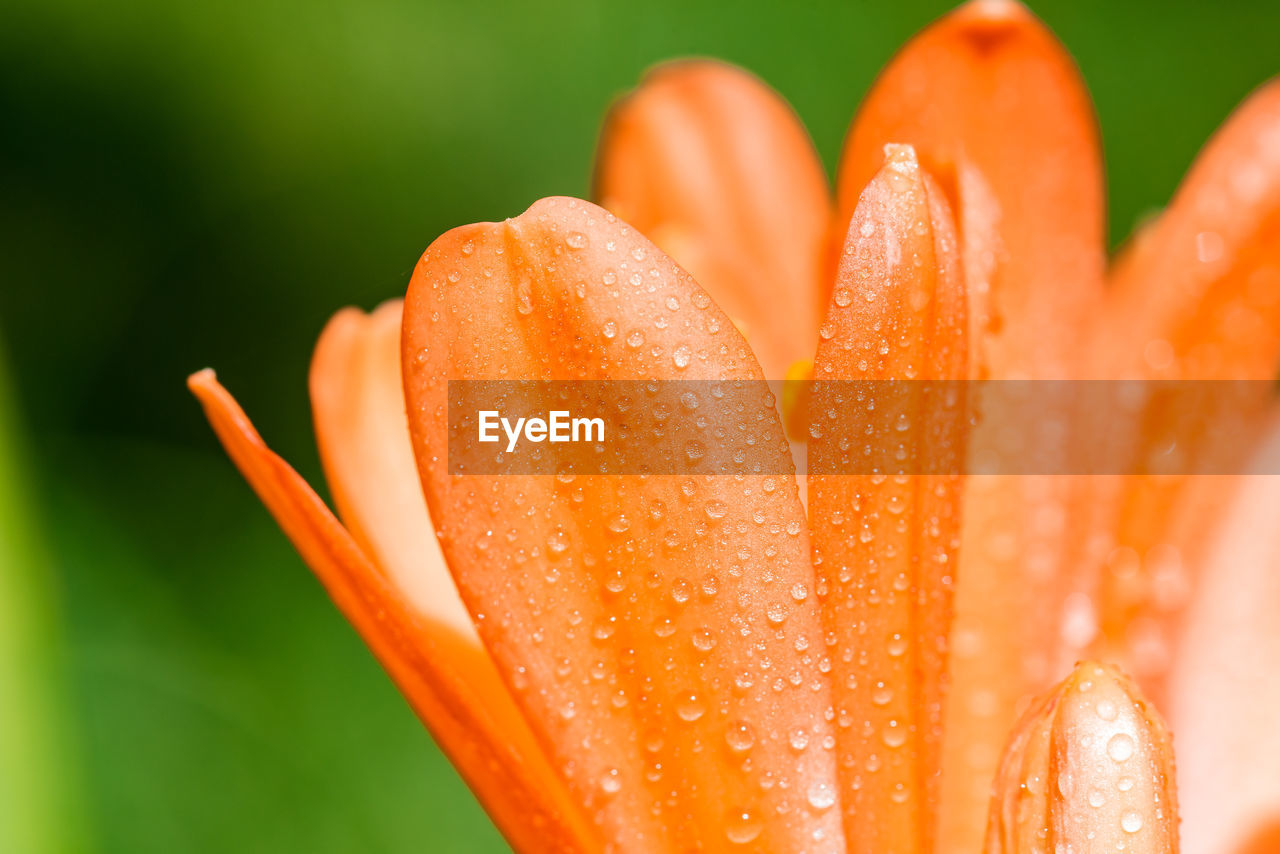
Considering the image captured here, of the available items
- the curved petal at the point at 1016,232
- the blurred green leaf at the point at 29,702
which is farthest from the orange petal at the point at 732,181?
the blurred green leaf at the point at 29,702

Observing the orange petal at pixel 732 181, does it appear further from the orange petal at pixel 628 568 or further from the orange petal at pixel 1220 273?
the orange petal at pixel 628 568

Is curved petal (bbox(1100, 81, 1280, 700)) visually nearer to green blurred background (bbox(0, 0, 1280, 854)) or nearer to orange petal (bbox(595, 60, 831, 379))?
orange petal (bbox(595, 60, 831, 379))

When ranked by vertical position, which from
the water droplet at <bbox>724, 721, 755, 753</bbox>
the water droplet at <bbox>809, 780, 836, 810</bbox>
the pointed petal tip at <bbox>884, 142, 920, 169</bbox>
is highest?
the pointed petal tip at <bbox>884, 142, 920, 169</bbox>

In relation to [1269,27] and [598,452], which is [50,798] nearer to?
[598,452]

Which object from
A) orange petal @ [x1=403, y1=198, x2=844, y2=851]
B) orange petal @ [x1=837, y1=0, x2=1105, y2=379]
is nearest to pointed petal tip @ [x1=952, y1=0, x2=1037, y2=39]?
orange petal @ [x1=837, y1=0, x2=1105, y2=379]

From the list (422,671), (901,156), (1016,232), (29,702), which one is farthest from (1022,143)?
(29,702)
